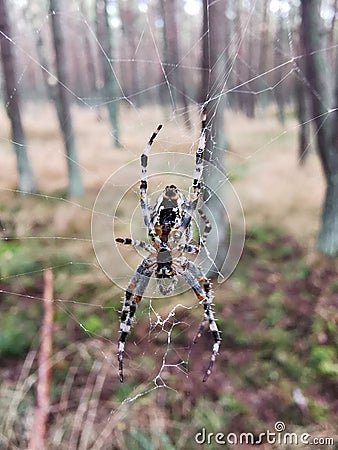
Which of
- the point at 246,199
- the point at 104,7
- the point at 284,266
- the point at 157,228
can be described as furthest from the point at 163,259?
the point at 104,7

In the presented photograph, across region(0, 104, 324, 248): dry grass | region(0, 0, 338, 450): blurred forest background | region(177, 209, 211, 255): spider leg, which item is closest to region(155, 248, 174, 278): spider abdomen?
region(177, 209, 211, 255): spider leg

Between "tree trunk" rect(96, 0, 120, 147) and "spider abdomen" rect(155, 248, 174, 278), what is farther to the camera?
"tree trunk" rect(96, 0, 120, 147)

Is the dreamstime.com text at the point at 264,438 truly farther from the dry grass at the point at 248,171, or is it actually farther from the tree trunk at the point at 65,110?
the tree trunk at the point at 65,110

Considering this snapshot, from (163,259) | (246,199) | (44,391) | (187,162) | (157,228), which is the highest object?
(246,199)

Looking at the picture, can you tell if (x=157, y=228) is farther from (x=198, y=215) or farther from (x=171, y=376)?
(x=171, y=376)

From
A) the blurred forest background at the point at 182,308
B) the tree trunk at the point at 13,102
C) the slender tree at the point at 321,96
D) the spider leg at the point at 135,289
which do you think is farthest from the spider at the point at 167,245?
the slender tree at the point at 321,96

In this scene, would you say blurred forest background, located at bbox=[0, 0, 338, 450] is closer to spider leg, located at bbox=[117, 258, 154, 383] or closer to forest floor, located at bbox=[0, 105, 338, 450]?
forest floor, located at bbox=[0, 105, 338, 450]

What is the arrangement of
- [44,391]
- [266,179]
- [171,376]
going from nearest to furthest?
[44,391] → [171,376] → [266,179]
